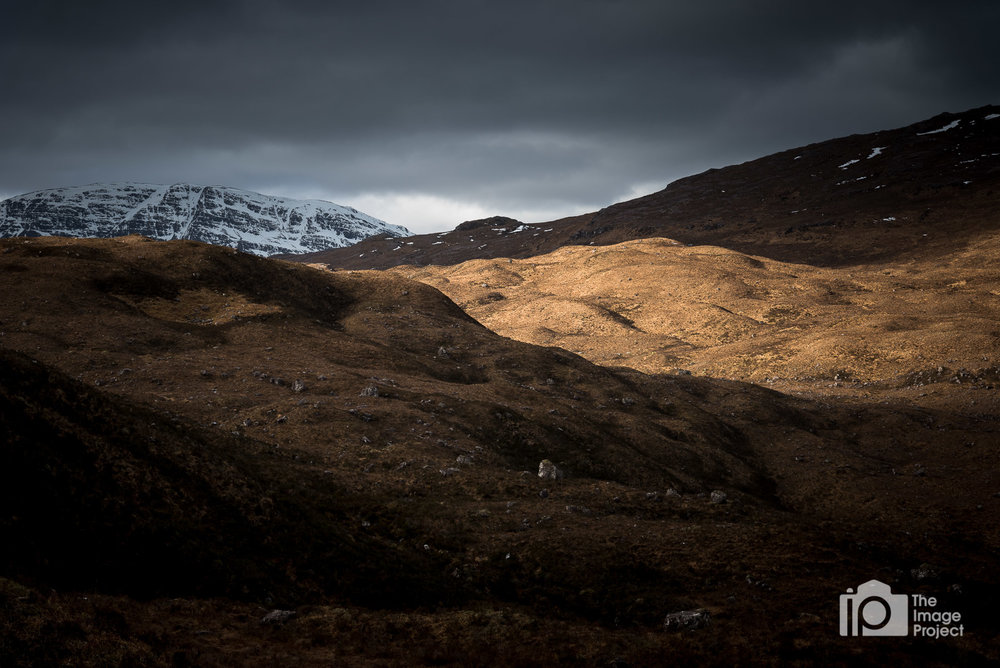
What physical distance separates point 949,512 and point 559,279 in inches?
3863

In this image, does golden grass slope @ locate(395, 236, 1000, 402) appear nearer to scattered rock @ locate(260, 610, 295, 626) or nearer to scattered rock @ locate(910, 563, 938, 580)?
scattered rock @ locate(910, 563, 938, 580)

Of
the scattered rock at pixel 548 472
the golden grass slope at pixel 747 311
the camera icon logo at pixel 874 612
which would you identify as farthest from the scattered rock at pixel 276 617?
the golden grass slope at pixel 747 311

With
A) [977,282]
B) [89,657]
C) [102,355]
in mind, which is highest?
[977,282]

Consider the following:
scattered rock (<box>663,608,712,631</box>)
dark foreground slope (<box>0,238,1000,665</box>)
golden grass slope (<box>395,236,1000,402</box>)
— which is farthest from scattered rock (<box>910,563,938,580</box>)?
golden grass slope (<box>395,236,1000,402</box>)

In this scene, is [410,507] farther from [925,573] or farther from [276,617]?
[925,573]

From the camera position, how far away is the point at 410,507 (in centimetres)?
2300

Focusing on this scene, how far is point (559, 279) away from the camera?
126312 mm

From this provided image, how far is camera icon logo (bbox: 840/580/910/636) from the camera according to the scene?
50.8ft

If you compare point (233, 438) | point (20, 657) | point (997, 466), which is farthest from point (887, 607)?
point (997, 466)

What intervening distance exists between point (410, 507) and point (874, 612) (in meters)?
15.4

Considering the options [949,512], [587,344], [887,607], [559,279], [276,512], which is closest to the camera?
[887,607]

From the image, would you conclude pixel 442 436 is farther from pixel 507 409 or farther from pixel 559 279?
pixel 559 279

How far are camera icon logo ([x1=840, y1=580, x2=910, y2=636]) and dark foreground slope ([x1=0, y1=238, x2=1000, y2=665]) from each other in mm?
696

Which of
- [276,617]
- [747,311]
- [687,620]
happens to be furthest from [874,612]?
[747,311]
